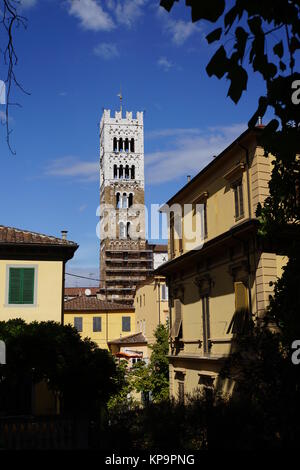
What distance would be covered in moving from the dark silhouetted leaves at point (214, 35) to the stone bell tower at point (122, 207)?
8695 centimetres

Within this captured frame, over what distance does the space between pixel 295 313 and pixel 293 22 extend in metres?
7.22

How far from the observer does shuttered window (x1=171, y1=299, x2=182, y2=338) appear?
23.5m

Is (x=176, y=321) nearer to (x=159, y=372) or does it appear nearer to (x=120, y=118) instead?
(x=159, y=372)

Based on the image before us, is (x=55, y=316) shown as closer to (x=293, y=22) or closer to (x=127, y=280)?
(x=293, y=22)

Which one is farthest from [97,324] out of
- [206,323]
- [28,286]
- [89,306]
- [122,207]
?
[122,207]

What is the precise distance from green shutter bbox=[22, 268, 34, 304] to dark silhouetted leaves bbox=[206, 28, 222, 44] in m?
18.2

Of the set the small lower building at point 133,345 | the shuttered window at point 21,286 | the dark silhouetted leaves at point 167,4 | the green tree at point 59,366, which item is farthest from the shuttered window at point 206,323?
the small lower building at point 133,345

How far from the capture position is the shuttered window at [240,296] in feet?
56.5

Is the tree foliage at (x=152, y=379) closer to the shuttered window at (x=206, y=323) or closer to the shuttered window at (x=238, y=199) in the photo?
the shuttered window at (x=206, y=323)

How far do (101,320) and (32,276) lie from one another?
3299cm

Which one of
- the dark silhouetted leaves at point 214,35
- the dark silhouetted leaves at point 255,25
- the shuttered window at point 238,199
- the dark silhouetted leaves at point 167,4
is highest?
the shuttered window at point 238,199

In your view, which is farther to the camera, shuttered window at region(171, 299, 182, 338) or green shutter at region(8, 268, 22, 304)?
shuttered window at region(171, 299, 182, 338)

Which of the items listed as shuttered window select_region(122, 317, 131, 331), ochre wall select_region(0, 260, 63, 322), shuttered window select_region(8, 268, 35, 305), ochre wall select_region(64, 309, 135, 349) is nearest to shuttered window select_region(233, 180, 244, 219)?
ochre wall select_region(0, 260, 63, 322)

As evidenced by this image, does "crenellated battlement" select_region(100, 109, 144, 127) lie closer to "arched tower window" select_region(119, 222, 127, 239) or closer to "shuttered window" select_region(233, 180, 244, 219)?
"arched tower window" select_region(119, 222, 127, 239)
